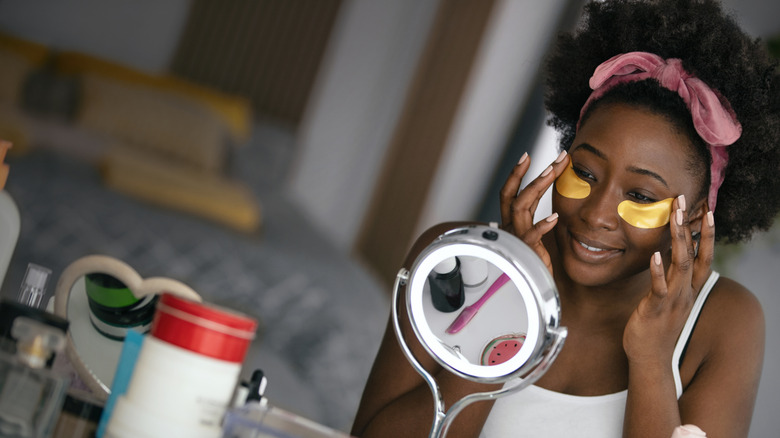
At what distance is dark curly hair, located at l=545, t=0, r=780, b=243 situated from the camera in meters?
0.75

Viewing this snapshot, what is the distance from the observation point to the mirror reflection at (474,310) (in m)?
0.55

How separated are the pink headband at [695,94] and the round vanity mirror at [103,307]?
476 millimetres

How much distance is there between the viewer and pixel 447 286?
57cm

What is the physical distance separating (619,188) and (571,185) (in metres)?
0.05

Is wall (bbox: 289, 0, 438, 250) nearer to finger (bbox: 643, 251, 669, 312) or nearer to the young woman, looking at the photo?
the young woman

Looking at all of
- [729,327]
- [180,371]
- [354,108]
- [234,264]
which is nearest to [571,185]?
[729,327]

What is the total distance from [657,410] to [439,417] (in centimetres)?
24

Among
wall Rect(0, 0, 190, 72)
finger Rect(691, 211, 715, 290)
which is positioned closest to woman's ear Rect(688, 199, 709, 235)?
finger Rect(691, 211, 715, 290)

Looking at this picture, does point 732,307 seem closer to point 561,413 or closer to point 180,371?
point 561,413

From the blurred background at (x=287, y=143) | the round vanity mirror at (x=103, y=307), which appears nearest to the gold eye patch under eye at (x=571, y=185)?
the round vanity mirror at (x=103, y=307)

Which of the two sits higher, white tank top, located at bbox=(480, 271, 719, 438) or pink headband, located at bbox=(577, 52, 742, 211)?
pink headband, located at bbox=(577, 52, 742, 211)

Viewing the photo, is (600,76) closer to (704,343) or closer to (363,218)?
(704,343)

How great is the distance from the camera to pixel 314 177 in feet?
10.6

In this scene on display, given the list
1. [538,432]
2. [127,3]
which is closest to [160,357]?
[538,432]
